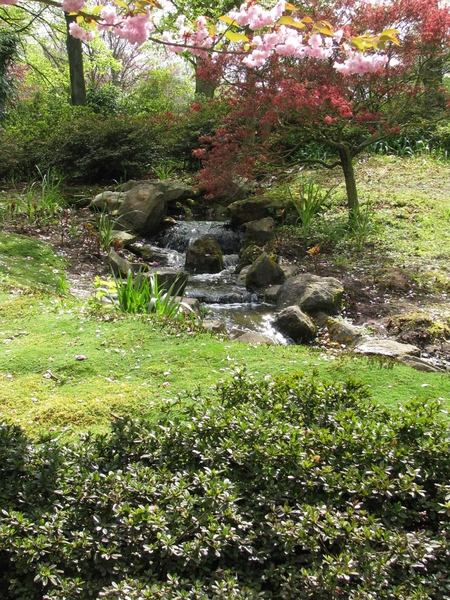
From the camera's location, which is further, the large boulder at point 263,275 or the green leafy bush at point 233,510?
the large boulder at point 263,275

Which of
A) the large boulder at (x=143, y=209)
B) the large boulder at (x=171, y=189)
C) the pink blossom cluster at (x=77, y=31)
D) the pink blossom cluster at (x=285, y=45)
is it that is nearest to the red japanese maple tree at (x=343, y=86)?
the large boulder at (x=143, y=209)

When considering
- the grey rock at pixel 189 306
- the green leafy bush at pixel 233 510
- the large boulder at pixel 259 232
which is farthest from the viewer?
the large boulder at pixel 259 232

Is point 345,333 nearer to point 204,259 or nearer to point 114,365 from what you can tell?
point 114,365

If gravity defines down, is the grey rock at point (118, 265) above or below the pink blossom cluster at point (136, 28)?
below

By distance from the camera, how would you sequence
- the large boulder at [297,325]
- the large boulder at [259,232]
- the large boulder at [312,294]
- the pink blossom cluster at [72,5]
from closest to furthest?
the pink blossom cluster at [72,5] < the large boulder at [297,325] < the large boulder at [312,294] < the large boulder at [259,232]

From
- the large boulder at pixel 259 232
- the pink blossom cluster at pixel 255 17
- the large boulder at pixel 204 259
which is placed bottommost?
the large boulder at pixel 204 259

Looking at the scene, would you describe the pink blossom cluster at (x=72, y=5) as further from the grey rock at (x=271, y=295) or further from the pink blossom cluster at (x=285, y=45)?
the grey rock at (x=271, y=295)

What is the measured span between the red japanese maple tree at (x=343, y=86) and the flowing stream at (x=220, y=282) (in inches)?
48.8

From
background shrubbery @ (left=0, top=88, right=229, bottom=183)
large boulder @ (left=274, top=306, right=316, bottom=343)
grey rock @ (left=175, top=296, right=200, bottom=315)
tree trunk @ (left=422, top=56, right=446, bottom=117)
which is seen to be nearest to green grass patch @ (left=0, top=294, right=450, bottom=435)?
grey rock @ (left=175, top=296, right=200, bottom=315)

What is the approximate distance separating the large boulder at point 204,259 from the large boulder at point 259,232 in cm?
78

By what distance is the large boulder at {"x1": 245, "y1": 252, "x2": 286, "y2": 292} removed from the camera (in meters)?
6.99

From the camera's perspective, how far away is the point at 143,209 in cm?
908

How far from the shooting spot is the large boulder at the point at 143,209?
9078 millimetres

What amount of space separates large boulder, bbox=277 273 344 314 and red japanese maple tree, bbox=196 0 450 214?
2240mm
